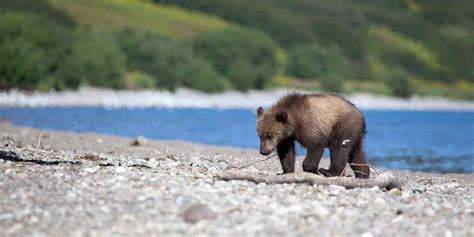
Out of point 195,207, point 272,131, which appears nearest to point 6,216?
point 195,207

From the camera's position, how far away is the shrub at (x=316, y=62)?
6314 inches

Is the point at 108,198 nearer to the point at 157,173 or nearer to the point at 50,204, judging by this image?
the point at 50,204

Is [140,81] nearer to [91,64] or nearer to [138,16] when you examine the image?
[91,64]

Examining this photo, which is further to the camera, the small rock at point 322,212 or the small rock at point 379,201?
the small rock at point 379,201

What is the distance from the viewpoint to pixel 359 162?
16719mm

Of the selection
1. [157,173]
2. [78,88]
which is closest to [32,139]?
[157,173]

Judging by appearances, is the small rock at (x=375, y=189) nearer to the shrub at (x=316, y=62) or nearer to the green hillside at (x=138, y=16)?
the shrub at (x=316, y=62)

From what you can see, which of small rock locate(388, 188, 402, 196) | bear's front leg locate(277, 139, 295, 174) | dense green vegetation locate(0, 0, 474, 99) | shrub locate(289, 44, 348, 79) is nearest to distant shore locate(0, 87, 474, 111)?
dense green vegetation locate(0, 0, 474, 99)

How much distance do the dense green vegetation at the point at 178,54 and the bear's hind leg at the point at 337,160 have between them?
255 feet

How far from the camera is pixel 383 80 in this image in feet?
545

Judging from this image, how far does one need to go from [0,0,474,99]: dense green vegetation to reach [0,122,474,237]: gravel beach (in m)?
79.0

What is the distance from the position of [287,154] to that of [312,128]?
741 millimetres

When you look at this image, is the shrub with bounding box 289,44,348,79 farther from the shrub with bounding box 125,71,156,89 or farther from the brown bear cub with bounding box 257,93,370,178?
the brown bear cub with bounding box 257,93,370,178

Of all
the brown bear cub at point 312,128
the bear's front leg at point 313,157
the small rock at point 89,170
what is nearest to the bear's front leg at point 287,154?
the brown bear cub at point 312,128
